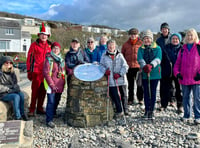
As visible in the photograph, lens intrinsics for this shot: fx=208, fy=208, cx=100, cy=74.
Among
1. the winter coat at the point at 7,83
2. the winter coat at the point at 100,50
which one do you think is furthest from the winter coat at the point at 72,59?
the winter coat at the point at 7,83

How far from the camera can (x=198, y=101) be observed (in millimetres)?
4516

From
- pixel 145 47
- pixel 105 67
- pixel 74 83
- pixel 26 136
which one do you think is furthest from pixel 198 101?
pixel 26 136

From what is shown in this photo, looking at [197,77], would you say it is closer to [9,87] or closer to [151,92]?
[151,92]

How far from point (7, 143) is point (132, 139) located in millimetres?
2298

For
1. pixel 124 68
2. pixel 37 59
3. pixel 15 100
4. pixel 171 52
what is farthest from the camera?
pixel 37 59

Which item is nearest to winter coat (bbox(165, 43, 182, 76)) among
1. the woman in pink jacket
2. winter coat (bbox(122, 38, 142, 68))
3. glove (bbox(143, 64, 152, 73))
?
the woman in pink jacket

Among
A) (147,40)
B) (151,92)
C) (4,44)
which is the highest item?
(4,44)

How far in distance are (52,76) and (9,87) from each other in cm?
104

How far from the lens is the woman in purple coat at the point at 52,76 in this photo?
483 centimetres

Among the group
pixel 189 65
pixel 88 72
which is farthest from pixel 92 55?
pixel 189 65

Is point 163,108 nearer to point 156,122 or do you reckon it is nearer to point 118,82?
point 156,122

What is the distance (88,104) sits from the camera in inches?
189

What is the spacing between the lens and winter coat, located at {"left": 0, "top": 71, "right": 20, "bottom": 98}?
4825 millimetres

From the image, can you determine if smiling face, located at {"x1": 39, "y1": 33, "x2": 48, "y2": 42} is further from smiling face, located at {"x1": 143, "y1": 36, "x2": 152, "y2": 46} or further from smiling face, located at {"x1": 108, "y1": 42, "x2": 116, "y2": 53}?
smiling face, located at {"x1": 143, "y1": 36, "x2": 152, "y2": 46}
